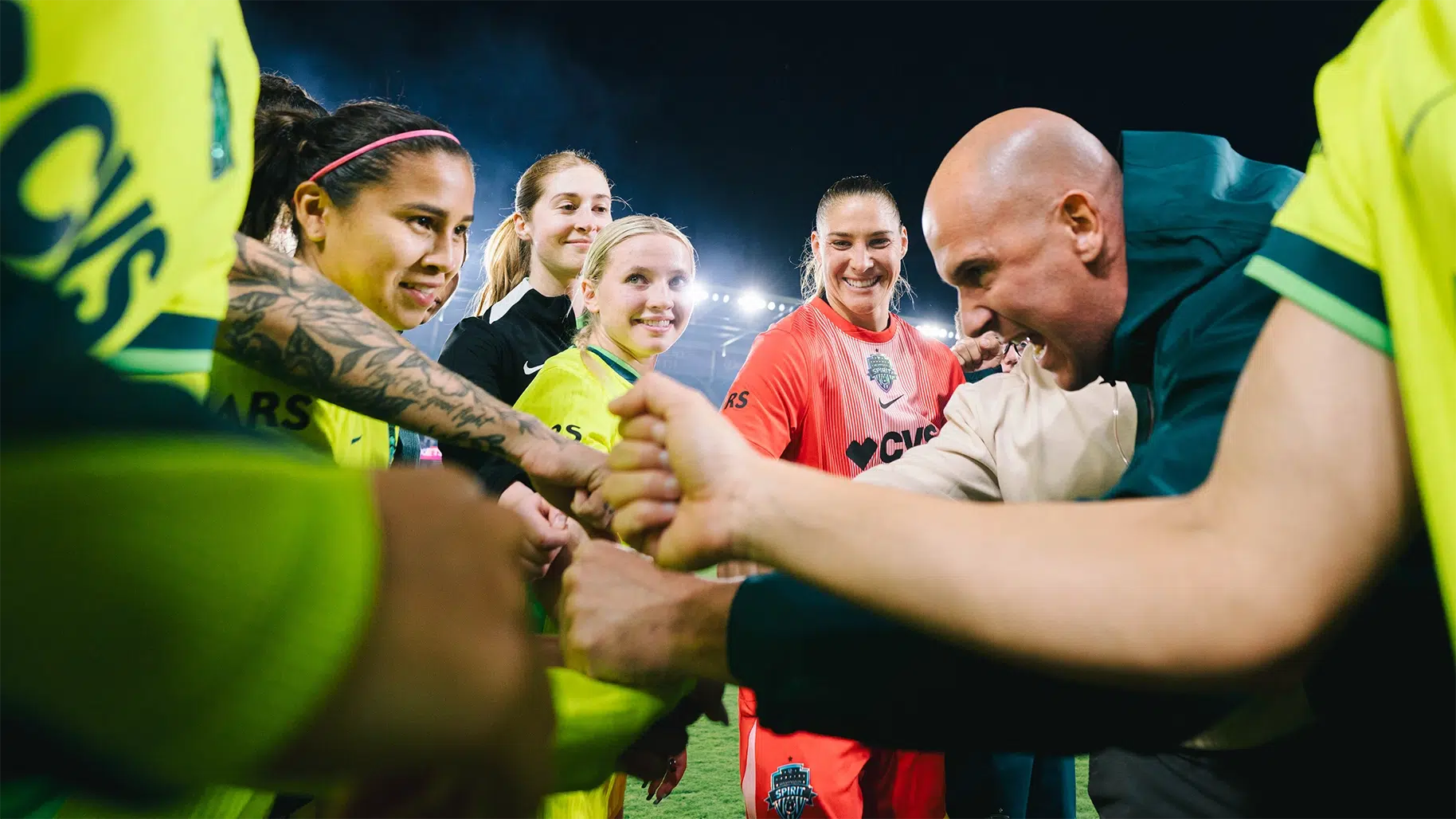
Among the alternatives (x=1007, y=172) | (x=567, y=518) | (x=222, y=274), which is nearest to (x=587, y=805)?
(x=567, y=518)

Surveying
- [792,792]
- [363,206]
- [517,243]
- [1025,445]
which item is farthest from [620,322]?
[792,792]

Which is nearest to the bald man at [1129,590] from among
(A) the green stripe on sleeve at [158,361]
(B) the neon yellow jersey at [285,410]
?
(A) the green stripe on sleeve at [158,361]

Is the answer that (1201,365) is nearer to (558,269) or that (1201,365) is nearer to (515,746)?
(515,746)

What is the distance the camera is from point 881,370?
10.2 feet

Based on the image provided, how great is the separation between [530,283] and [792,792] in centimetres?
230

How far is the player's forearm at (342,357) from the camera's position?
4.41 feet

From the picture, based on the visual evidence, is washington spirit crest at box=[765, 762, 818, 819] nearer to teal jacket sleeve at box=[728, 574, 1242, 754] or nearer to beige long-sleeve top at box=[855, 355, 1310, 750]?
beige long-sleeve top at box=[855, 355, 1310, 750]

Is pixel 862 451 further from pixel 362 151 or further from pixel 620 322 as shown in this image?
pixel 362 151

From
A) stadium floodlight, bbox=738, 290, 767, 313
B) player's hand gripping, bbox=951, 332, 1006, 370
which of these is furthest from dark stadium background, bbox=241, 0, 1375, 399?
player's hand gripping, bbox=951, 332, 1006, 370

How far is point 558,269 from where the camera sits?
10.8 ft

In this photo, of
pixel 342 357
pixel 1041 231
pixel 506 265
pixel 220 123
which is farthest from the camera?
pixel 506 265

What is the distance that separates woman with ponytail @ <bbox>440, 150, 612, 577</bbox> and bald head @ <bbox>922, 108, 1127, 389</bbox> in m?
1.47

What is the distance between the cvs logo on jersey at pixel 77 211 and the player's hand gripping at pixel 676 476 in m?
0.61

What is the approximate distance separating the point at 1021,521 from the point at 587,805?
5.39ft
